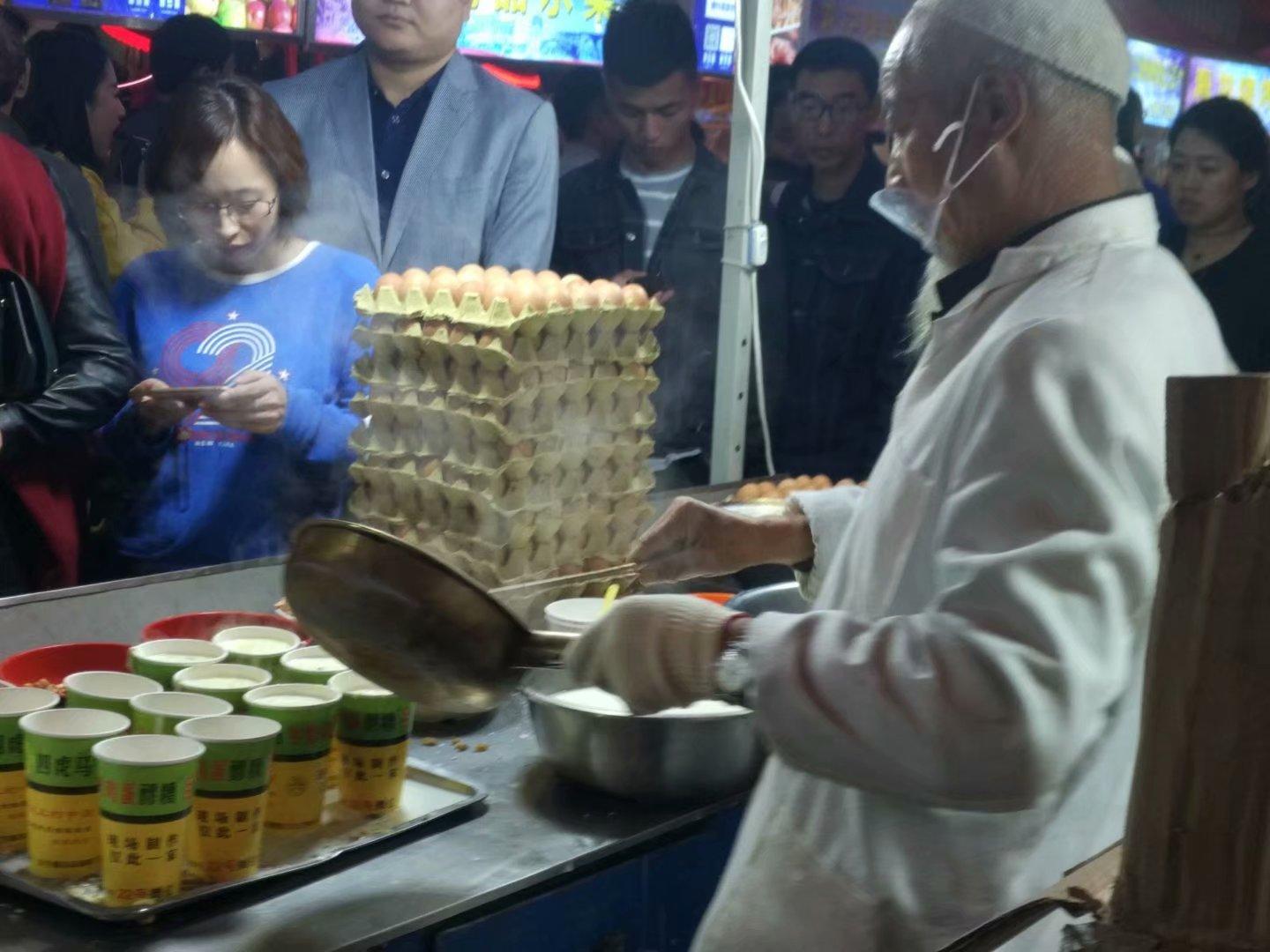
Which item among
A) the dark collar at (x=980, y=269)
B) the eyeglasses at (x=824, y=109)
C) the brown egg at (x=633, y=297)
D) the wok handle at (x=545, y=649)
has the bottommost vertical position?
the wok handle at (x=545, y=649)

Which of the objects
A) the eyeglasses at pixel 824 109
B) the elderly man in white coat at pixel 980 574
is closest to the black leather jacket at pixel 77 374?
the elderly man in white coat at pixel 980 574

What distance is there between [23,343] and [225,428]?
1.17ft

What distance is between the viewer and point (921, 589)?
120 cm

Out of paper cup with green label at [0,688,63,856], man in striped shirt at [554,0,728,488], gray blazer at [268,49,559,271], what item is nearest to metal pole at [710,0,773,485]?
man in striped shirt at [554,0,728,488]

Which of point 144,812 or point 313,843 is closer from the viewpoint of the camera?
point 144,812

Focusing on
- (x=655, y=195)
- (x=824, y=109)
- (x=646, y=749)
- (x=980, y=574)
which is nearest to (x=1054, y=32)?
(x=980, y=574)

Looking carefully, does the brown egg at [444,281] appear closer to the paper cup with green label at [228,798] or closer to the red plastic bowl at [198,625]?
the red plastic bowl at [198,625]

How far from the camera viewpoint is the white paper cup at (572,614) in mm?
1981

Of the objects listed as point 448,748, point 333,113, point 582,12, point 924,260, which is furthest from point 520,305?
point 924,260

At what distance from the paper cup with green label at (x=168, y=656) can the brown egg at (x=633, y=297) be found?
0.95 meters

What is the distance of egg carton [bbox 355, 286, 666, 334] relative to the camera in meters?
2.09

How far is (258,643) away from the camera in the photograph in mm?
1790

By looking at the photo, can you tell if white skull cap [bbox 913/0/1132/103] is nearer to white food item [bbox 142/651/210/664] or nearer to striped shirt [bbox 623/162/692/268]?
white food item [bbox 142/651/210/664]

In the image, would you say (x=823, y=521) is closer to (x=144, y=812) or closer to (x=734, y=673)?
(x=734, y=673)
